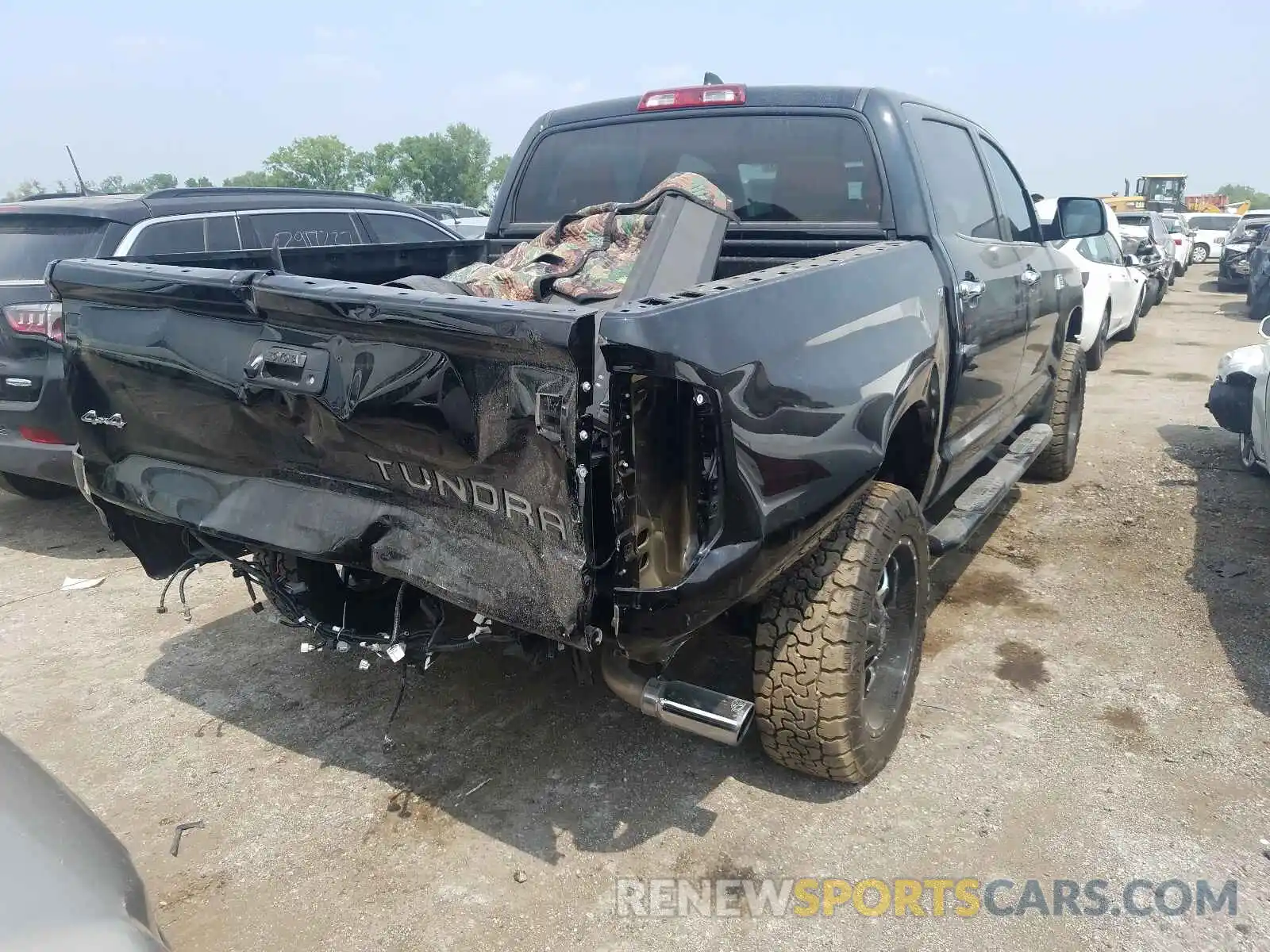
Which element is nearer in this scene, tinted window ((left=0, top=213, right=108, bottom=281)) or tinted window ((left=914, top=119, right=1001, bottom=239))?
tinted window ((left=914, top=119, right=1001, bottom=239))

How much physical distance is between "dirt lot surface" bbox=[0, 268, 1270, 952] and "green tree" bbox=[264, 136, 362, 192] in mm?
76920

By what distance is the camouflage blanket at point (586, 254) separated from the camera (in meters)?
3.04

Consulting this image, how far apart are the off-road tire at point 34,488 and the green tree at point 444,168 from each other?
6859 centimetres

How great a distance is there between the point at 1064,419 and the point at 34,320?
5809 millimetres

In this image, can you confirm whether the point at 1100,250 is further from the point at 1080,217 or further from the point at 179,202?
the point at 179,202

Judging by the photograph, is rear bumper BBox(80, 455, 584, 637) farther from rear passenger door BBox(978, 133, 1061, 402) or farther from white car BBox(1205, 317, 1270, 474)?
white car BBox(1205, 317, 1270, 474)

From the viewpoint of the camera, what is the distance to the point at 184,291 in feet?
8.01

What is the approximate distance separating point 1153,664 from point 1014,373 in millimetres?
1471

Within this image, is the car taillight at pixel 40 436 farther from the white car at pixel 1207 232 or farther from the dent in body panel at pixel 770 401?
the white car at pixel 1207 232

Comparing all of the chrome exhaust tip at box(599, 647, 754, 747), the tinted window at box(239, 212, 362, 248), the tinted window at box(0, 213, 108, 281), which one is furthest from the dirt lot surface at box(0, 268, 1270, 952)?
the tinted window at box(239, 212, 362, 248)

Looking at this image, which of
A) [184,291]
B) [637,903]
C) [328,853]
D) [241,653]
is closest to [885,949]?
[637,903]

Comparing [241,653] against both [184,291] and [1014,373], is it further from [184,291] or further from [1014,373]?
[1014,373]

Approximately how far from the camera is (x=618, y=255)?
3.14 meters

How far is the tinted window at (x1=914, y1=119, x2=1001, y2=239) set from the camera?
11.6ft
